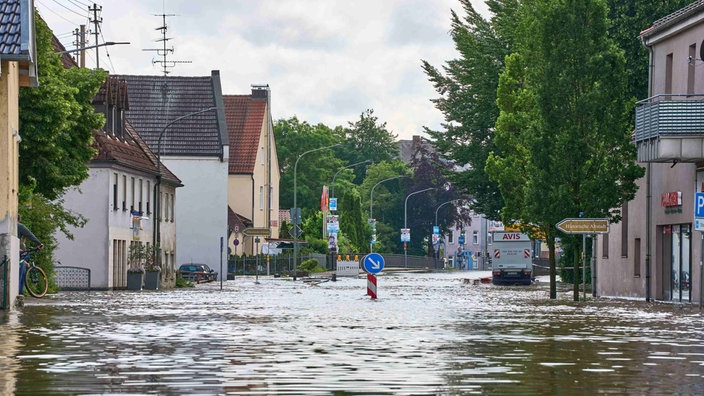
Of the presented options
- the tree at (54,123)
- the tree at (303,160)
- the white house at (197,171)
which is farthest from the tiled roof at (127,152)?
the tree at (303,160)

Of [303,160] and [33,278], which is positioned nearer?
[33,278]

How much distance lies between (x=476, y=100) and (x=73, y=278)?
63.9 feet

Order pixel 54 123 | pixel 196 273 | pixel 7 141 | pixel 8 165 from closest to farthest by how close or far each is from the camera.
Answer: pixel 7 141 < pixel 8 165 < pixel 54 123 < pixel 196 273

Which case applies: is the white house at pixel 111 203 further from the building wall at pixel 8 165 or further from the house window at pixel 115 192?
the building wall at pixel 8 165

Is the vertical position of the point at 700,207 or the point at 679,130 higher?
the point at 679,130

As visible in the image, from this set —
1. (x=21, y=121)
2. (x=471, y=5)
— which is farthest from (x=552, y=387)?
(x=471, y=5)

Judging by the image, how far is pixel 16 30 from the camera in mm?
31422

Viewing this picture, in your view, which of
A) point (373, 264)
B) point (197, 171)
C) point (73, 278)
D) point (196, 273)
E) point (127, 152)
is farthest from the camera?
point (197, 171)

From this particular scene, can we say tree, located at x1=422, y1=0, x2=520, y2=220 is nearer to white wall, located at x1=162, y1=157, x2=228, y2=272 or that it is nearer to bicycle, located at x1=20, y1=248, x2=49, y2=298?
white wall, located at x1=162, y1=157, x2=228, y2=272

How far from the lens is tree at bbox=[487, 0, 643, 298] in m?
47.0

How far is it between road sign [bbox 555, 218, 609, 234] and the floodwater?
36.8 ft

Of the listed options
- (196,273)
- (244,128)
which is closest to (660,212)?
(196,273)

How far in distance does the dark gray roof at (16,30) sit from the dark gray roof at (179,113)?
57942mm

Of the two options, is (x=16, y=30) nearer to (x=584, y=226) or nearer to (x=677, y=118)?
(x=677, y=118)
